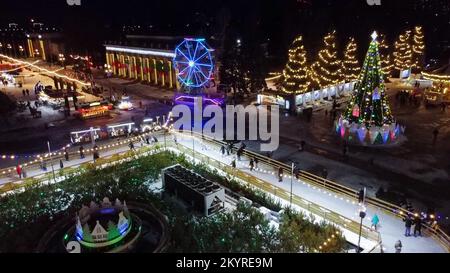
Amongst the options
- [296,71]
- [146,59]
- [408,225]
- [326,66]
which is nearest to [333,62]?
[326,66]

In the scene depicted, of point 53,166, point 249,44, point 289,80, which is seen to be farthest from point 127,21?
point 53,166

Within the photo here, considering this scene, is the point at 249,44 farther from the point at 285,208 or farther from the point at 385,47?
the point at 285,208

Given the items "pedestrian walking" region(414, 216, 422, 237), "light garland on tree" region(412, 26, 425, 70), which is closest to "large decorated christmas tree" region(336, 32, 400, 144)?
"pedestrian walking" region(414, 216, 422, 237)

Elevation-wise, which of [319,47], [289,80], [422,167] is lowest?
[422,167]

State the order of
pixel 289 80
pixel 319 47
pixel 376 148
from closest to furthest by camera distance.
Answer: pixel 376 148 → pixel 289 80 → pixel 319 47

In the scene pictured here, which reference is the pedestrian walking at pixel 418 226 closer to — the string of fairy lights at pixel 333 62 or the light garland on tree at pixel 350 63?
the string of fairy lights at pixel 333 62
